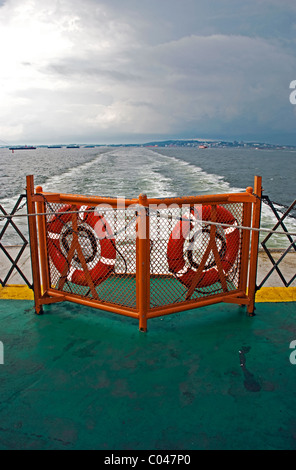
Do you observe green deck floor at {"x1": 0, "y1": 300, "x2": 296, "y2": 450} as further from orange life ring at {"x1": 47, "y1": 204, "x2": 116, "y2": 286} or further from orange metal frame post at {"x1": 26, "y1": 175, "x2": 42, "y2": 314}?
orange life ring at {"x1": 47, "y1": 204, "x2": 116, "y2": 286}

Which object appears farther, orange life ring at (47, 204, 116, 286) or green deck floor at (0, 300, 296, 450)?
orange life ring at (47, 204, 116, 286)

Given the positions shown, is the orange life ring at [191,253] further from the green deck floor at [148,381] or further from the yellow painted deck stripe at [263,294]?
the yellow painted deck stripe at [263,294]

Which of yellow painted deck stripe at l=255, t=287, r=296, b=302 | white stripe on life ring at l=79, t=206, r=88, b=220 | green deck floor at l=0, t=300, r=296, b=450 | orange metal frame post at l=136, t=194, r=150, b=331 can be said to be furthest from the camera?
yellow painted deck stripe at l=255, t=287, r=296, b=302

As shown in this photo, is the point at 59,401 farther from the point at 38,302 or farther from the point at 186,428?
the point at 38,302

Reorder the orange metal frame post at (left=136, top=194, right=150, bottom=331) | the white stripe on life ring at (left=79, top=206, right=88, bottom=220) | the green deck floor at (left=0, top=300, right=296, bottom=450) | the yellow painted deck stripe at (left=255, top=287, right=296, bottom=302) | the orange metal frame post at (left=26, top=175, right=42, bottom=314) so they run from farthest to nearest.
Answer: the yellow painted deck stripe at (left=255, top=287, right=296, bottom=302), the orange metal frame post at (left=26, top=175, right=42, bottom=314), the white stripe on life ring at (left=79, top=206, right=88, bottom=220), the orange metal frame post at (left=136, top=194, right=150, bottom=331), the green deck floor at (left=0, top=300, right=296, bottom=450)

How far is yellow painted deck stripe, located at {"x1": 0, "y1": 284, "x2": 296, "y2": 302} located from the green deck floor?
0.96 ft

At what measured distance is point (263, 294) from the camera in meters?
4.61

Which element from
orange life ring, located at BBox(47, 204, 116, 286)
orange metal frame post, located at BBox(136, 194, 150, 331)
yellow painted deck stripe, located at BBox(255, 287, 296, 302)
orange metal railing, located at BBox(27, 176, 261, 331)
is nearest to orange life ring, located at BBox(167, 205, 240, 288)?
orange metal railing, located at BBox(27, 176, 261, 331)

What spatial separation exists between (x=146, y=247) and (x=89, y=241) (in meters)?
0.85

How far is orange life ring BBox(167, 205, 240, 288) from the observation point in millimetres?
3836
